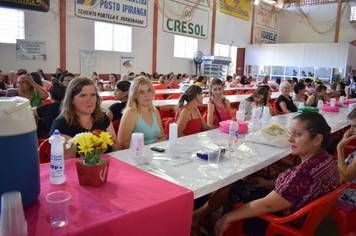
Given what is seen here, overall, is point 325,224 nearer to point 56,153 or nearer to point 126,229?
point 126,229

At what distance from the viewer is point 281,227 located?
1507mm

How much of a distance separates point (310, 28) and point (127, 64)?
43.2 ft

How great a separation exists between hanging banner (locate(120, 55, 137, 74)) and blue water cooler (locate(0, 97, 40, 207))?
10.9 metres

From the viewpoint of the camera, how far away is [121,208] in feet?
3.89

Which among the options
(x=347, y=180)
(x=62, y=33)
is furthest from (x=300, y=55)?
(x=347, y=180)

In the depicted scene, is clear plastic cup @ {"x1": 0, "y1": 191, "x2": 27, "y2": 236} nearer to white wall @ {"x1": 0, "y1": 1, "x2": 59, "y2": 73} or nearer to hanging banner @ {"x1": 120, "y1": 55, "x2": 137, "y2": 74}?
white wall @ {"x1": 0, "y1": 1, "x2": 59, "y2": 73}

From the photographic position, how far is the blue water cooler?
3.27 ft

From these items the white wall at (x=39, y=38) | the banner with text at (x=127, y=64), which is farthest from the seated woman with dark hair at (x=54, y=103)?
the banner with text at (x=127, y=64)

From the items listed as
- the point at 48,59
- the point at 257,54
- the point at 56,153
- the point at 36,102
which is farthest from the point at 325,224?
the point at 257,54

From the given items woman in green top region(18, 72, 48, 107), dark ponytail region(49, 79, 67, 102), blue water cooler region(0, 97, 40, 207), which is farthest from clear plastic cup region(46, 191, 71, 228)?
woman in green top region(18, 72, 48, 107)

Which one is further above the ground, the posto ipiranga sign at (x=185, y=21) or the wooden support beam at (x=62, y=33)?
the posto ipiranga sign at (x=185, y=21)

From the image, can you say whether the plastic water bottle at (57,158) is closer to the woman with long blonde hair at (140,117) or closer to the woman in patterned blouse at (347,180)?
the woman with long blonde hair at (140,117)

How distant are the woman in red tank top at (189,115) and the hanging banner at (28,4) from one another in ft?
25.7

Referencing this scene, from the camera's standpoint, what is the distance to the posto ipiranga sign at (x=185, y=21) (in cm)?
1287
